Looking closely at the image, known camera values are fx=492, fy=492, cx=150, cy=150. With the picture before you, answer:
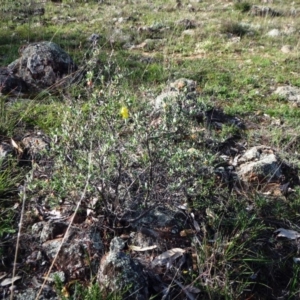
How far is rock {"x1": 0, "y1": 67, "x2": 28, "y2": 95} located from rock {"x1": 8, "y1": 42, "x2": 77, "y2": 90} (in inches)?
4.8

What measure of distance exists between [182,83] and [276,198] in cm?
180

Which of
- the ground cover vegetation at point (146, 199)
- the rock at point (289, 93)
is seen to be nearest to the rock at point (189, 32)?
the rock at point (289, 93)

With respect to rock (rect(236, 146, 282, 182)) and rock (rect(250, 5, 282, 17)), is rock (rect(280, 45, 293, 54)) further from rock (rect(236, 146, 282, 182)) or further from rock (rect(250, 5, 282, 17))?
rock (rect(236, 146, 282, 182))

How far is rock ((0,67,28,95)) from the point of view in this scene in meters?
4.61

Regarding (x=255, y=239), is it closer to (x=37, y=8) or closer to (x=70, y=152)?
(x=70, y=152)

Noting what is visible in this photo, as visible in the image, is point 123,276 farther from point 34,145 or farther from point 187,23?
point 187,23

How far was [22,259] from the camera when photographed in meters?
2.74

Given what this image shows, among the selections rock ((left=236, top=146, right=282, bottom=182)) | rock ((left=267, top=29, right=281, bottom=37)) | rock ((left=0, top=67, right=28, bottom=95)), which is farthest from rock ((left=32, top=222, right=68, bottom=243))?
rock ((left=267, top=29, right=281, bottom=37))

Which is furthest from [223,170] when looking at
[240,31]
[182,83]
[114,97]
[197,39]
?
[240,31]

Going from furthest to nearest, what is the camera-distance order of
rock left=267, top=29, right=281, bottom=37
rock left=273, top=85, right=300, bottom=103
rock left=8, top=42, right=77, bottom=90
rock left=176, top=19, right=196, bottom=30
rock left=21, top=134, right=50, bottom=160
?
rock left=176, top=19, right=196, bottom=30 → rock left=267, top=29, right=281, bottom=37 → rock left=273, top=85, right=300, bottom=103 → rock left=8, top=42, right=77, bottom=90 → rock left=21, top=134, right=50, bottom=160

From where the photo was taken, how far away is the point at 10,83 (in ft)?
15.5

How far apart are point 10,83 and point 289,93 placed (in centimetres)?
286

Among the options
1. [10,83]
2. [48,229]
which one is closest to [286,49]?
[10,83]

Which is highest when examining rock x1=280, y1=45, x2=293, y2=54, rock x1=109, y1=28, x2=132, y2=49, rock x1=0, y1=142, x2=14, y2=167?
rock x1=0, y1=142, x2=14, y2=167
